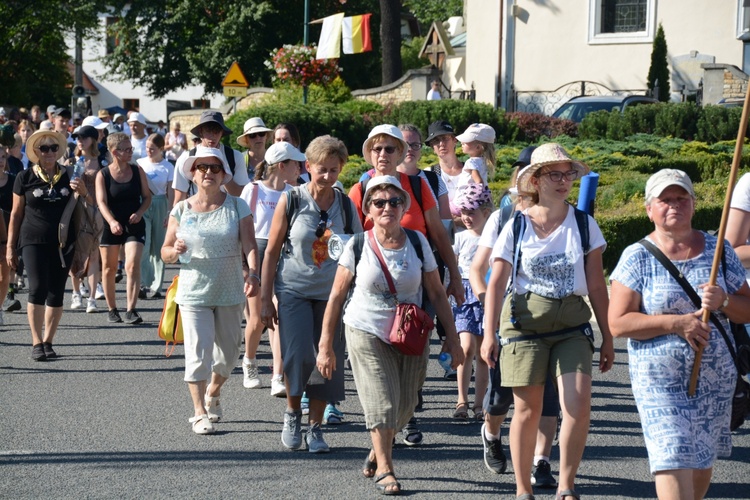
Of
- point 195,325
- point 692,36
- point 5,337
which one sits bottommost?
point 5,337

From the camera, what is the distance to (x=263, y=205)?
905cm

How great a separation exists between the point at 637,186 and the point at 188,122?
24.8m

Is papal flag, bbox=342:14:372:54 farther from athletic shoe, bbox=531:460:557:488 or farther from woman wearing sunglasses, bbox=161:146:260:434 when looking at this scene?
athletic shoe, bbox=531:460:557:488

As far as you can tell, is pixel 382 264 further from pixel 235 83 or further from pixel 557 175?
pixel 235 83

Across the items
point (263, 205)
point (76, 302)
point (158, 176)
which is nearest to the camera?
point (263, 205)

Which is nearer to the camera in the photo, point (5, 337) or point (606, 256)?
point (5, 337)

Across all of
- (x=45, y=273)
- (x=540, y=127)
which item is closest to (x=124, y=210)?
(x=45, y=273)

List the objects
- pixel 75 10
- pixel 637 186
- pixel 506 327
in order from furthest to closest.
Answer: pixel 75 10, pixel 637 186, pixel 506 327

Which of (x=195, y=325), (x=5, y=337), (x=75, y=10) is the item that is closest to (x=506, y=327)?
(x=195, y=325)

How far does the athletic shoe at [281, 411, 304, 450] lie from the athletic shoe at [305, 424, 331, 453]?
0.06m

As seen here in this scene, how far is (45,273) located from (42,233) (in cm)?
35

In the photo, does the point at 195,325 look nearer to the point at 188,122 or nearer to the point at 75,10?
the point at 188,122

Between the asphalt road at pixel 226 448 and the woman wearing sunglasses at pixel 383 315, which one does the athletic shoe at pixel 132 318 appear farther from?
the woman wearing sunglasses at pixel 383 315

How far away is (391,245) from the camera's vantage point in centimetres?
643
